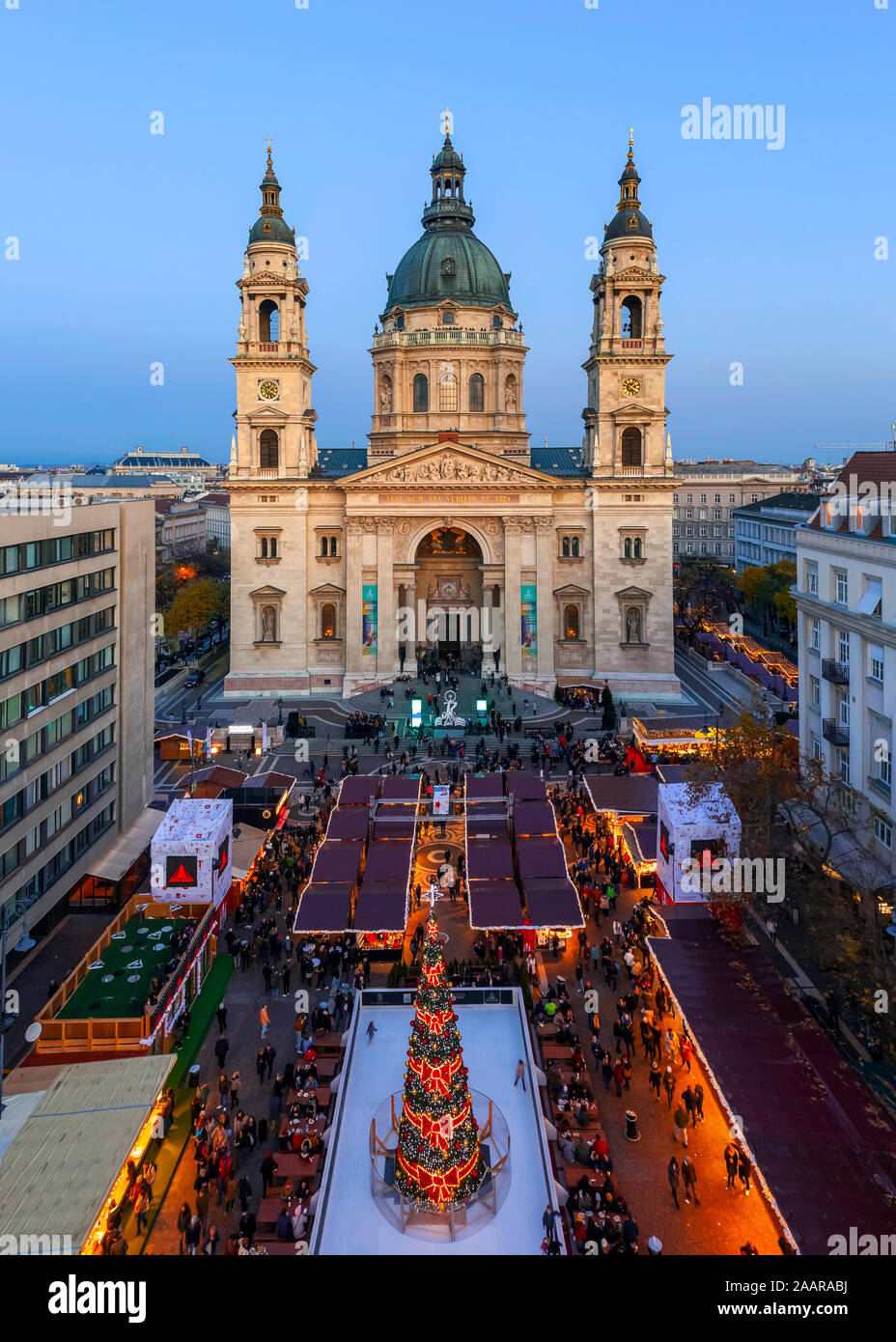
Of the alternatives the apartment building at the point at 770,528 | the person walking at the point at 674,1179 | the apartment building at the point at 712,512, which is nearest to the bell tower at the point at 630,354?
the apartment building at the point at 770,528

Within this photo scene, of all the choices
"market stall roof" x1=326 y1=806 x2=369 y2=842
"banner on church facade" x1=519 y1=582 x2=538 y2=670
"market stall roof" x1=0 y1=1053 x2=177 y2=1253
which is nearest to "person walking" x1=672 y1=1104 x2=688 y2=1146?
"market stall roof" x1=0 y1=1053 x2=177 y2=1253

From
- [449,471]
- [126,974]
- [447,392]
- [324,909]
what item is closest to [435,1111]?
[126,974]

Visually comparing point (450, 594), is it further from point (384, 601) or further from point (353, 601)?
point (353, 601)

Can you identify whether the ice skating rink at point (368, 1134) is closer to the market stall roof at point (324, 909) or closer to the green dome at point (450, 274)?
the market stall roof at point (324, 909)

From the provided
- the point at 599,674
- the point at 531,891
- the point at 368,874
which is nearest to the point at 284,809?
the point at 368,874

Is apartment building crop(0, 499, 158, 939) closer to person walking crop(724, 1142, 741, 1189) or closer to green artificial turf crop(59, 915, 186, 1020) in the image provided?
green artificial turf crop(59, 915, 186, 1020)

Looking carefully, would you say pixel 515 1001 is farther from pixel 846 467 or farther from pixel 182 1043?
pixel 846 467
